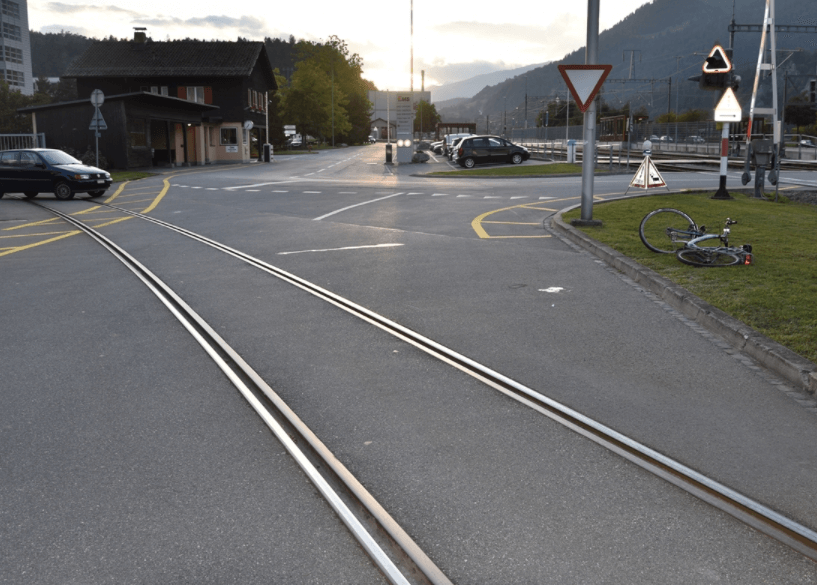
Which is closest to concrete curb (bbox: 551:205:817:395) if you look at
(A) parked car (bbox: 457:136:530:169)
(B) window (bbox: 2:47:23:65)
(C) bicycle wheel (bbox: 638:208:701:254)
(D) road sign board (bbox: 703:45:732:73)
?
(C) bicycle wheel (bbox: 638:208:701:254)

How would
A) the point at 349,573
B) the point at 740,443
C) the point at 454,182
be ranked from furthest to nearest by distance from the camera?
1. the point at 454,182
2. the point at 740,443
3. the point at 349,573

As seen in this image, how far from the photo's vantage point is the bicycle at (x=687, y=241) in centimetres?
949

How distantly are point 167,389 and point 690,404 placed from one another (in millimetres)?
3306

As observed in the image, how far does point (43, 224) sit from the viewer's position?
55.6 feet

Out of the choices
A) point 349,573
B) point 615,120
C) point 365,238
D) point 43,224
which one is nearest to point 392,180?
point 43,224

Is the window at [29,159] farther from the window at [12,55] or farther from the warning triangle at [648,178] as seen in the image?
the window at [12,55]

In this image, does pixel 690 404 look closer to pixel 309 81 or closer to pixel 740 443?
pixel 740 443

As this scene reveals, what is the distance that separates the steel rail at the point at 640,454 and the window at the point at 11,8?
133874 millimetres

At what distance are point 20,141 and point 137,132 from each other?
7.70 m

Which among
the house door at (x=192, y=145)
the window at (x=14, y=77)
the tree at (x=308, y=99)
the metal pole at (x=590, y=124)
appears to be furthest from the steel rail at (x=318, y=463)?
the window at (x=14, y=77)

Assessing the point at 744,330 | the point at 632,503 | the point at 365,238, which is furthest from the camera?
the point at 365,238

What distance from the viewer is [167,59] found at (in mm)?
58875

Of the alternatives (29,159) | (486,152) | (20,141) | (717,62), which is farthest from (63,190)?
(486,152)

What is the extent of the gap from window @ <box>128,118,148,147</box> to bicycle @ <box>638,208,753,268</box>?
36.7m
